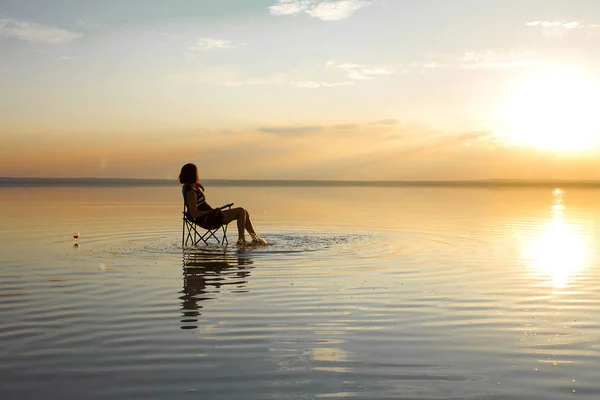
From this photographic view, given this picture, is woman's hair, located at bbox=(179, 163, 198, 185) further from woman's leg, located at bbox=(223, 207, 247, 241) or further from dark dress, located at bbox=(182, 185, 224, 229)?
woman's leg, located at bbox=(223, 207, 247, 241)

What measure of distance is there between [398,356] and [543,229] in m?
15.6

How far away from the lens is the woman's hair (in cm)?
1334

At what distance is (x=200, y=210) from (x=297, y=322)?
7.23 m

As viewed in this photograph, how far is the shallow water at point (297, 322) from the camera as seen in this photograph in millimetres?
4879

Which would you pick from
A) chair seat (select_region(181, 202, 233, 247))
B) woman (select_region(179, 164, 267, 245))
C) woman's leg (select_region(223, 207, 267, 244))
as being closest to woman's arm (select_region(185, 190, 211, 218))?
woman (select_region(179, 164, 267, 245))

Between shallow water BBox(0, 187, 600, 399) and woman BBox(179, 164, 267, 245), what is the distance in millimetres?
563

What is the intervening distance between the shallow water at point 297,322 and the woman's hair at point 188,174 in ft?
4.46

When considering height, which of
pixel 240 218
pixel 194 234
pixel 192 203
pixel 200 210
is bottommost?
pixel 194 234

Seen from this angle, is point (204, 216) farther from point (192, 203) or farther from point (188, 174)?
point (188, 174)

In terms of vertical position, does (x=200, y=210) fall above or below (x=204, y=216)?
above

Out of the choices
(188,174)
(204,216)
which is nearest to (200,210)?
(204,216)

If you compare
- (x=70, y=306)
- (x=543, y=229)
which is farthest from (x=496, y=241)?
(x=70, y=306)

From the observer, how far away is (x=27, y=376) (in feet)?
16.3

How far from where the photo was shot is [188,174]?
526 inches
